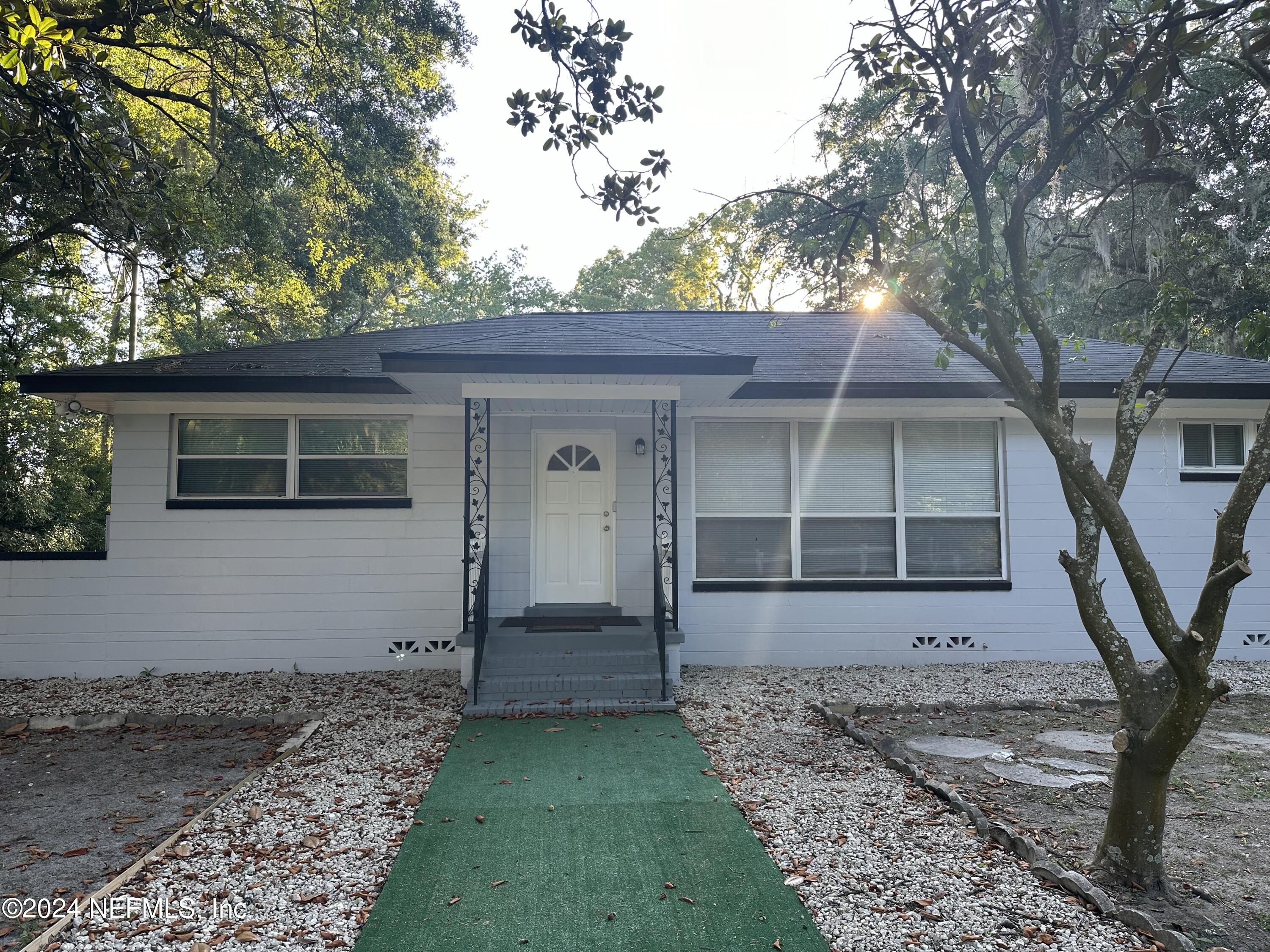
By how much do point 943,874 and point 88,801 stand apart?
15.2 ft

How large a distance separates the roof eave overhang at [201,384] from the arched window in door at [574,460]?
166 centimetres

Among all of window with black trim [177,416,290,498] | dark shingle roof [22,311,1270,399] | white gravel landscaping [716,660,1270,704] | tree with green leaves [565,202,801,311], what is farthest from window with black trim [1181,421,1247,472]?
tree with green leaves [565,202,801,311]

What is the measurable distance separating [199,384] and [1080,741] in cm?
793

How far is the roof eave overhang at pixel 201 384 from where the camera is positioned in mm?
6785

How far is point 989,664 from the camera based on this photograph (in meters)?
7.53

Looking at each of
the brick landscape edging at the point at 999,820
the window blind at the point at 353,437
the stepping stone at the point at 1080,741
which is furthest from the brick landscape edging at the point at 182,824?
the stepping stone at the point at 1080,741

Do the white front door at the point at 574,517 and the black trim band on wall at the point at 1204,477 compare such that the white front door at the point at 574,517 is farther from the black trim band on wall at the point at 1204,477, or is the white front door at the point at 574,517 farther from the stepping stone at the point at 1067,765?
the black trim band on wall at the point at 1204,477

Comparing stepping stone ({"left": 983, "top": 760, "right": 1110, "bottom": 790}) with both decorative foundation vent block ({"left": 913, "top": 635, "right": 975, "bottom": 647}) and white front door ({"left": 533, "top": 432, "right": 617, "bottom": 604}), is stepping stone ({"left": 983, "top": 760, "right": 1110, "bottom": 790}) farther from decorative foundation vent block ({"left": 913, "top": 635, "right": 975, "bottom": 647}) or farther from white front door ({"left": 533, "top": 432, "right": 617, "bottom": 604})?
white front door ({"left": 533, "top": 432, "right": 617, "bottom": 604})

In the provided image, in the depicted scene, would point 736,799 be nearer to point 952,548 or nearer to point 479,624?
point 479,624

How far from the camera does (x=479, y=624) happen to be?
243 inches

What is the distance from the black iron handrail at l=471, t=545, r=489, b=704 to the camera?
6.04 m

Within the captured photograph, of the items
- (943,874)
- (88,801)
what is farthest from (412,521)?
(943,874)

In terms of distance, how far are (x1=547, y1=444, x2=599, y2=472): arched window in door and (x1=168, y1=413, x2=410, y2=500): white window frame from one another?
1501 mm

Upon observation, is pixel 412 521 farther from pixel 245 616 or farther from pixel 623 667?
pixel 623 667
